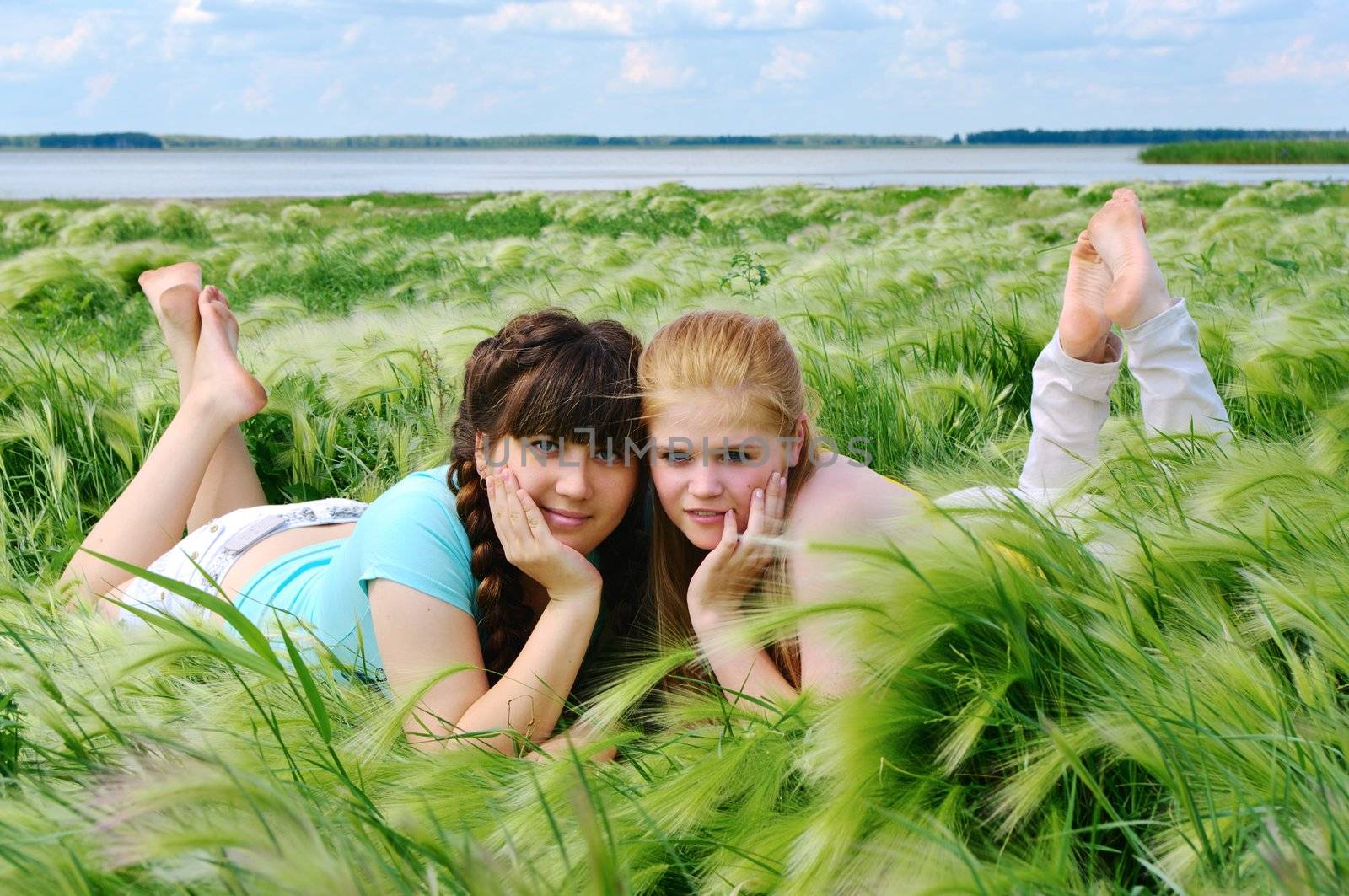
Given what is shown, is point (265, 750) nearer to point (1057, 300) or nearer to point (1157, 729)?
point (1157, 729)

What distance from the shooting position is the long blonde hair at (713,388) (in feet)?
6.70

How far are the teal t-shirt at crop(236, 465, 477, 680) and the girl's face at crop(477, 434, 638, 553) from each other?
165mm

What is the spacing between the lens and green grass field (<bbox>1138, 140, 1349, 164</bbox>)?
41.9m

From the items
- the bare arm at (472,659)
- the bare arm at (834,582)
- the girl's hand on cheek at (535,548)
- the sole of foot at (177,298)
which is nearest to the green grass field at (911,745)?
the bare arm at (834,582)

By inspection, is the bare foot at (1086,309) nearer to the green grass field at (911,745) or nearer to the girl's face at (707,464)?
the green grass field at (911,745)

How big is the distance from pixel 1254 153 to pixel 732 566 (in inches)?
1998

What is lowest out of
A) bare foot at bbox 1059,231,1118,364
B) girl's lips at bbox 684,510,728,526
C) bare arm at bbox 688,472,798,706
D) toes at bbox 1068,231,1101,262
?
bare arm at bbox 688,472,798,706

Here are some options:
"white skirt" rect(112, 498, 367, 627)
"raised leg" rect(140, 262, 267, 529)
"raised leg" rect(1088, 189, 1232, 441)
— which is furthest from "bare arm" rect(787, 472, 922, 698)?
"raised leg" rect(140, 262, 267, 529)

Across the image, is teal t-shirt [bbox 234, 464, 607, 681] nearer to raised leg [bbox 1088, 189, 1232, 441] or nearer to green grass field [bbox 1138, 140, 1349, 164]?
raised leg [bbox 1088, 189, 1232, 441]

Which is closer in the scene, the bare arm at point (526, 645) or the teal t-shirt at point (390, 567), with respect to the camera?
the bare arm at point (526, 645)

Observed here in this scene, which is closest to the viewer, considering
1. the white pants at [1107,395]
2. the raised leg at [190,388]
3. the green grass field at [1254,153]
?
the white pants at [1107,395]

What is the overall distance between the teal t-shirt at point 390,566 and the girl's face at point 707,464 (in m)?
0.42

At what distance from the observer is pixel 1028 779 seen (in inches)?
46.4

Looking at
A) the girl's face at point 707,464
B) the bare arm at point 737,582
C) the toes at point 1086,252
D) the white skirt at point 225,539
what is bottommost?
the white skirt at point 225,539
